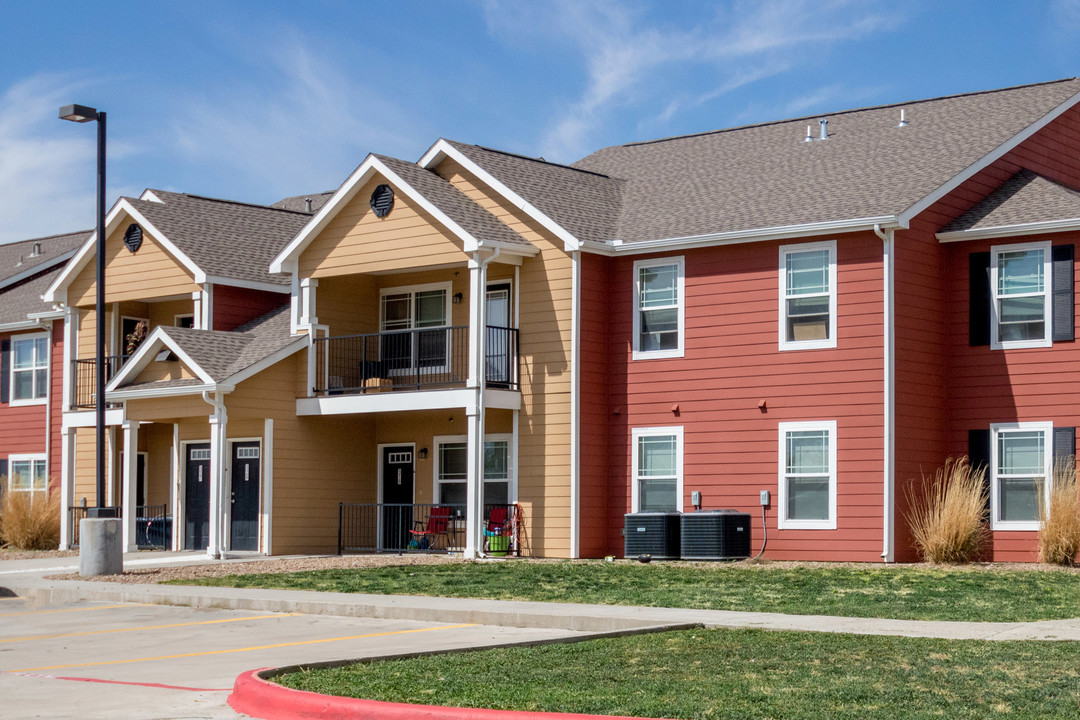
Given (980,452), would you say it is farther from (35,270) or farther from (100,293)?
(35,270)

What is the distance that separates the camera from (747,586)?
17734mm

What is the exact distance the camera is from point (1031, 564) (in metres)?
22.0

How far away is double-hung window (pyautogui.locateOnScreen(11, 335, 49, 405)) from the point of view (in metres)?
35.0

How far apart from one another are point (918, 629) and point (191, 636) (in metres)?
7.31

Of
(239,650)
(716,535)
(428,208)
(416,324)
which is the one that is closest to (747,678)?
(239,650)

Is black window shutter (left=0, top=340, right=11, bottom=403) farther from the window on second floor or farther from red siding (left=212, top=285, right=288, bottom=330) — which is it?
red siding (left=212, top=285, right=288, bottom=330)

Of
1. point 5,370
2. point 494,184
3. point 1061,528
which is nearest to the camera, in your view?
point 1061,528

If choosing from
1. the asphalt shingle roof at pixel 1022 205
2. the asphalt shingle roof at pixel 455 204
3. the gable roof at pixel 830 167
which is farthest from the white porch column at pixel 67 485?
the asphalt shingle roof at pixel 1022 205

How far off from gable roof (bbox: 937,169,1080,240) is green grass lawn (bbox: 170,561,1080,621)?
5731 mm

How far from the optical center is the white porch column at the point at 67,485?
3017cm

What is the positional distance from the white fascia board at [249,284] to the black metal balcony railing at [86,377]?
3521 millimetres

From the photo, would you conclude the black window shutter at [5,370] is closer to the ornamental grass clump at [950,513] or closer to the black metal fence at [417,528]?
the black metal fence at [417,528]

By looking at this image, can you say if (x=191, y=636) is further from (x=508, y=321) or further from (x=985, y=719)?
(x=508, y=321)

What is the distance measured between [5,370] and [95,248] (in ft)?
22.7
